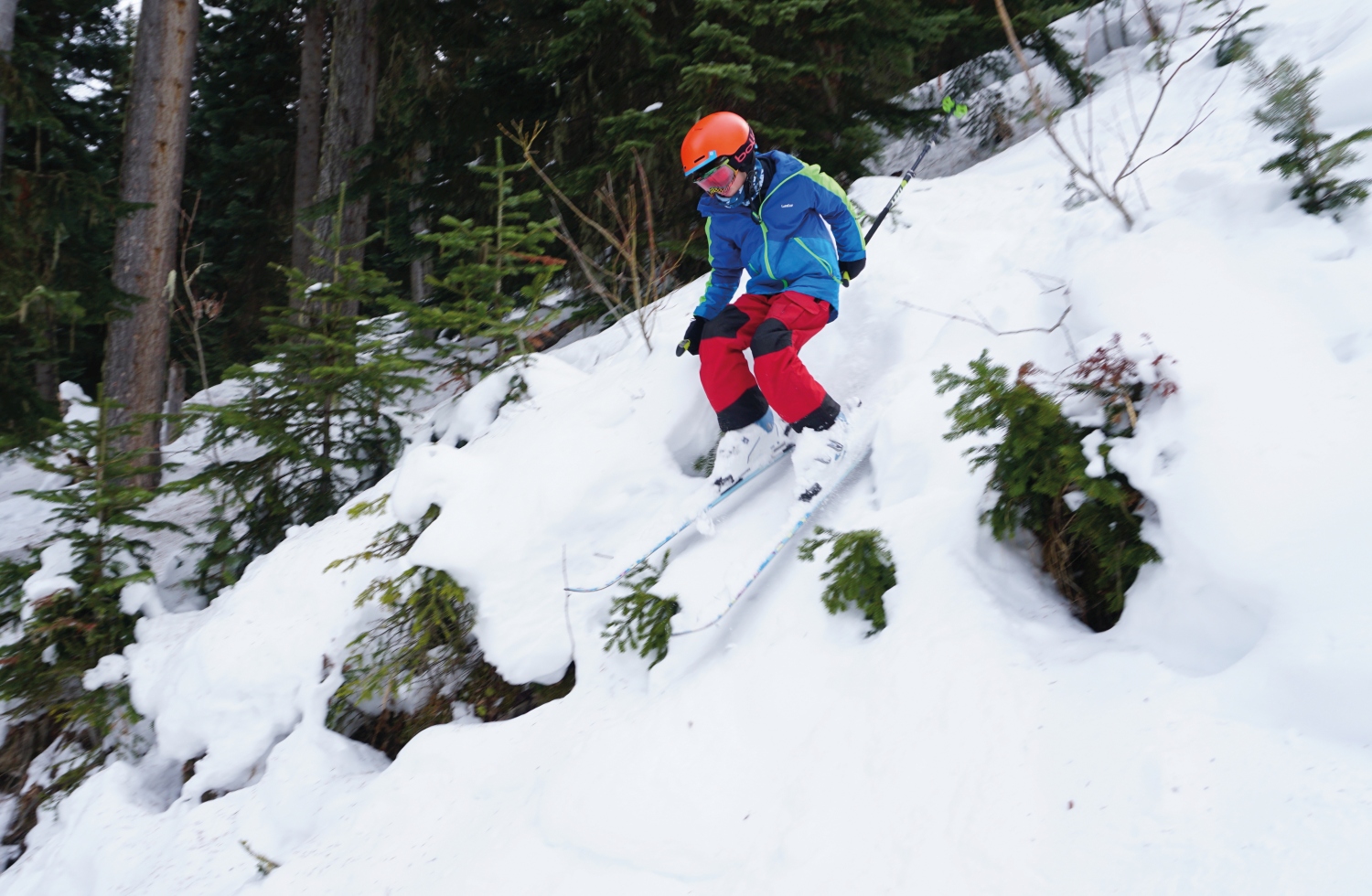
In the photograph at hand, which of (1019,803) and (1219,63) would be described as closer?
(1019,803)

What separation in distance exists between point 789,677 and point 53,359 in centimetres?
912

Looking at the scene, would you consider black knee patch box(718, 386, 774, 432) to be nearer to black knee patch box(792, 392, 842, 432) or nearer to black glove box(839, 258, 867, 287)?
black knee patch box(792, 392, 842, 432)

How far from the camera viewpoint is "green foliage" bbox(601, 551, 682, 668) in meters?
3.28

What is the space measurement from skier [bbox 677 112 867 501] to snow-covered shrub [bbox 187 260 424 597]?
2228mm

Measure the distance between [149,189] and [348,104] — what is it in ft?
8.60

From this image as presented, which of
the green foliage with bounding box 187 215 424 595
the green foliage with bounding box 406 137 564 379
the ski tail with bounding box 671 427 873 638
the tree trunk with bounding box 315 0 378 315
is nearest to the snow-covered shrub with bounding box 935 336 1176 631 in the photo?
the ski tail with bounding box 671 427 873 638

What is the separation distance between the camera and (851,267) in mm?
3900

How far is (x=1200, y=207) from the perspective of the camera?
10.9 ft

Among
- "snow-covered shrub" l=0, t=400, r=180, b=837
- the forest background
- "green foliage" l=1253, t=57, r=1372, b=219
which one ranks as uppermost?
the forest background

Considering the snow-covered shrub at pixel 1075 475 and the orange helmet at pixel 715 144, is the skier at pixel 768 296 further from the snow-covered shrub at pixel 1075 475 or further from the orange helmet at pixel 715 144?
the snow-covered shrub at pixel 1075 475

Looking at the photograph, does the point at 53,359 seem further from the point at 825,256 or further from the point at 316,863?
the point at 825,256

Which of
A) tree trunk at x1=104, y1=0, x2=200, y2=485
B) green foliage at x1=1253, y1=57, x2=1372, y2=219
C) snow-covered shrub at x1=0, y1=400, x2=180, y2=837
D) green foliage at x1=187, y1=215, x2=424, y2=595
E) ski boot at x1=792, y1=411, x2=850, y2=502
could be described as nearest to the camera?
green foliage at x1=1253, y1=57, x2=1372, y2=219

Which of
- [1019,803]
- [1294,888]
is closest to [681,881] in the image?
[1019,803]

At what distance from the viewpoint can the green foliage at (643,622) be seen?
3.28 metres
